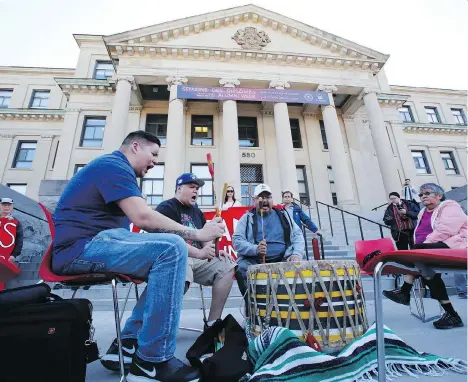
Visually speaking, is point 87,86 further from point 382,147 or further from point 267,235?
point 382,147

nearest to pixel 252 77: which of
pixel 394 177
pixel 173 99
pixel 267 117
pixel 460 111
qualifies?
pixel 267 117

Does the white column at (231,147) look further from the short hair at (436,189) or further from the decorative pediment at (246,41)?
the short hair at (436,189)

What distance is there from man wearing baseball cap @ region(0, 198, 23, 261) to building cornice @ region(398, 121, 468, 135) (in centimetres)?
2794

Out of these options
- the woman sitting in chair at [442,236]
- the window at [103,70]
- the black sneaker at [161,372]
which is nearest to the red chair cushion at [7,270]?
the black sneaker at [161,372]

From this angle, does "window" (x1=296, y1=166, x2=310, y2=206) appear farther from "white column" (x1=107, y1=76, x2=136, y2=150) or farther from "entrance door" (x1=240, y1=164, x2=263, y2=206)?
"white column" (x1=107, y1=76, x2=136, y2=150)

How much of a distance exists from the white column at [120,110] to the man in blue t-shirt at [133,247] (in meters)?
12.5

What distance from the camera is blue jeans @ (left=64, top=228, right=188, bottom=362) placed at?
4.92 feet

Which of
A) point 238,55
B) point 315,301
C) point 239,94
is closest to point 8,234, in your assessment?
point 315,301

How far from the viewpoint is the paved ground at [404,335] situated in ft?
6.27

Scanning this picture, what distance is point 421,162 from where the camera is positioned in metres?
23.4

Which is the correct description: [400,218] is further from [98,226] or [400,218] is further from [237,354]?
[98,226]

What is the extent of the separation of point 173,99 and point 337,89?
1046 cm

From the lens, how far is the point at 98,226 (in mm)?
1748

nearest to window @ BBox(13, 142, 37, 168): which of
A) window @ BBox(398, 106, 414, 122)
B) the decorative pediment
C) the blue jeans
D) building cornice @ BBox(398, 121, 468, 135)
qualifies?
the decorative pediment
